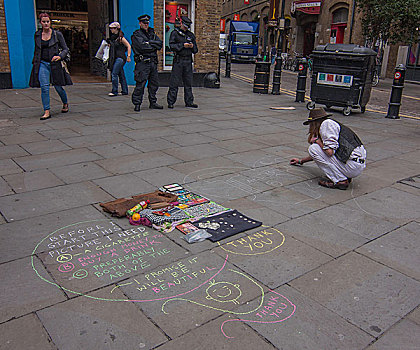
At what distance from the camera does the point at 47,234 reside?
3686 mm

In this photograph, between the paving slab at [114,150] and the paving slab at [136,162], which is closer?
the paving slab at [136,162]

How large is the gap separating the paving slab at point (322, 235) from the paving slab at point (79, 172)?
2.50 meters

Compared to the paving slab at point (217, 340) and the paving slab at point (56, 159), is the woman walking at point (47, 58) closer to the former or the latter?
the paving slab at point (56, 159)

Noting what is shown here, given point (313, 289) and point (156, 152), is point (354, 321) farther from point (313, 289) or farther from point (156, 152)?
point (156, 152)

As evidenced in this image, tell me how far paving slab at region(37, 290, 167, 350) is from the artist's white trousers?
3227mm

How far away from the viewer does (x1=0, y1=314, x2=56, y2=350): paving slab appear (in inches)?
93.6

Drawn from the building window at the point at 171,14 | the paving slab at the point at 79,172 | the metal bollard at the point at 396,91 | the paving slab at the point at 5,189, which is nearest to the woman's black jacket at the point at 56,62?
the paving slab at the point at 79,172

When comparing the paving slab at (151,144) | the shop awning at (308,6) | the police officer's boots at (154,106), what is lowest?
the paving slab at (151,144)

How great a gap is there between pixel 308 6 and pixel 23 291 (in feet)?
110

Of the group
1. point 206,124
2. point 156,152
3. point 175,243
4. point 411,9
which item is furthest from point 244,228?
point 411,9

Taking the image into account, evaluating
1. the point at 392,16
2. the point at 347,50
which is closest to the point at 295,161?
the point at 347,50

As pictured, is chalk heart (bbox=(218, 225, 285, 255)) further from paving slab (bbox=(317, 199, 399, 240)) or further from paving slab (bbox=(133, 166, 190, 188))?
paving slab (bbox=(133, 166, 190, 188))

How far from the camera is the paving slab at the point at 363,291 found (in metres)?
2.78

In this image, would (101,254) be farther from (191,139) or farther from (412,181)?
(412,181)
